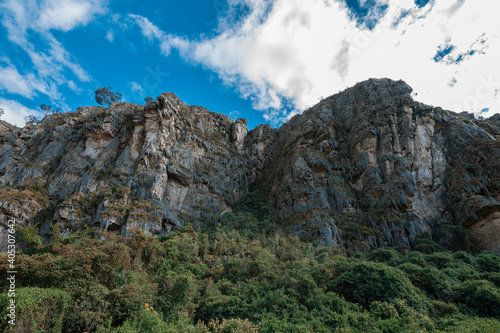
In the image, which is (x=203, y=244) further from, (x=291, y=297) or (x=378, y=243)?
(x=378, y=243)

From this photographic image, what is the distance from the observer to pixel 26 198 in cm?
3541

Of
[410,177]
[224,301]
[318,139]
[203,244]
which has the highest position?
[318,139]

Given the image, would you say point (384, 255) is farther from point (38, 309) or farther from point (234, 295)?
point (38, 309)

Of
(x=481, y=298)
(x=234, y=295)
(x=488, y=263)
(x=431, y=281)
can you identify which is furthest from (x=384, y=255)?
(x=234, y=295)

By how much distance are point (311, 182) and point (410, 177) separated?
16676 mm

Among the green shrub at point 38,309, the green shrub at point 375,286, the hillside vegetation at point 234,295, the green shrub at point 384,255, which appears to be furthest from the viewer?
the green shrub at point 384,255

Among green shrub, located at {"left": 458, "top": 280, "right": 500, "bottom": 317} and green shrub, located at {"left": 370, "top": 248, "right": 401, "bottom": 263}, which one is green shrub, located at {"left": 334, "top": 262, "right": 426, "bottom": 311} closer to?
green shrub, located at {"left": 458, "top": 280, "right": 500, "bottom": 317}

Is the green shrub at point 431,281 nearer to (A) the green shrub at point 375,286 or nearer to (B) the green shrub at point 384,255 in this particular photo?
(A) the green shrub at point 375,286

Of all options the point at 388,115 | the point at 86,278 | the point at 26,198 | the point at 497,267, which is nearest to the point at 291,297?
the point at 86,278

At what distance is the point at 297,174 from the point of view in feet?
153

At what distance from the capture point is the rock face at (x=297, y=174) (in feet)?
113

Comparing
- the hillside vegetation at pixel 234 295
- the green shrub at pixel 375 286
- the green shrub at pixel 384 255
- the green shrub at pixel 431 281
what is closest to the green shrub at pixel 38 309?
the hillside vegetation at pixel 234 295

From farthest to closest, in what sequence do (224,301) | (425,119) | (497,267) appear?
(425,119) < (497,267) < (224,301)

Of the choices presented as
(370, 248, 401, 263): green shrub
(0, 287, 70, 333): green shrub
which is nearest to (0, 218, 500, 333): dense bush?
(0, 287, 70, 333): green shrub
